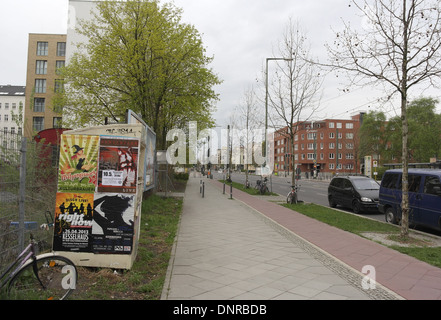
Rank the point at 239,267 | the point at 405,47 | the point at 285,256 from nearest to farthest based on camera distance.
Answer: the point at 239,267 → the point at 285,256 → the point at 405,47

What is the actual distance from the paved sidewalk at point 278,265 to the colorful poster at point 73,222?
1.44 m

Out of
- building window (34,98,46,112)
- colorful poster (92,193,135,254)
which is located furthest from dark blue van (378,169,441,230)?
building window (34,98,46,112)

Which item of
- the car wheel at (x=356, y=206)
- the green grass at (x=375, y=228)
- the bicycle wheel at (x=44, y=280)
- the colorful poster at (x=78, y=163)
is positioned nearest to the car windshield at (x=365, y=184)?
Result: the car wheel at (x=356, y=206)

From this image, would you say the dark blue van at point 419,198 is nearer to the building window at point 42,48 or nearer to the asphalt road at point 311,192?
the asphalt road at point 311,192

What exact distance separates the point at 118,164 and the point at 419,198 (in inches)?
328

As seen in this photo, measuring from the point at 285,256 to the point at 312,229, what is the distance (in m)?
3.32

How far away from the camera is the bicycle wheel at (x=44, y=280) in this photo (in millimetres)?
3594

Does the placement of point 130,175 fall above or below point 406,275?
above

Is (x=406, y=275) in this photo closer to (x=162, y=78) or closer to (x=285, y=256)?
(x=285, y=256)

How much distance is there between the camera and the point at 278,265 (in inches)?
219

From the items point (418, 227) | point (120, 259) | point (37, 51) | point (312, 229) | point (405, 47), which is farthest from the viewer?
point (37, 51)

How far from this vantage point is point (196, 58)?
1761 cm
